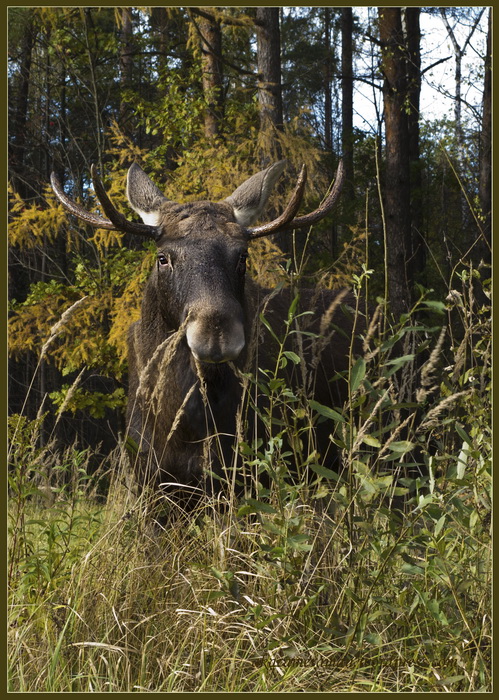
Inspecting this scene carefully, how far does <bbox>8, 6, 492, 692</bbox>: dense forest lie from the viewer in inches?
107

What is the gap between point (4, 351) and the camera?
11.4 feet

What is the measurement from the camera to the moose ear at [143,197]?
17.3 ft

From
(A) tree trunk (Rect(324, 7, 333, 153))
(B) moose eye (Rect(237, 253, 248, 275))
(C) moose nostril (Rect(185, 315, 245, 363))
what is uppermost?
(A) tree trunk (Rect(324, 7, 333, 153))

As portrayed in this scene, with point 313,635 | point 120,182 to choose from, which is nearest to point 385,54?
point 120,182

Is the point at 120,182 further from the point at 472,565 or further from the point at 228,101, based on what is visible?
the point at 472,565

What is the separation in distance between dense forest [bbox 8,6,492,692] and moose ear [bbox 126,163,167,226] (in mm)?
1056

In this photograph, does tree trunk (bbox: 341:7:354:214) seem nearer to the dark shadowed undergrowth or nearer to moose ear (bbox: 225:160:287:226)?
moose ear (bbox: 225:160:287:226)

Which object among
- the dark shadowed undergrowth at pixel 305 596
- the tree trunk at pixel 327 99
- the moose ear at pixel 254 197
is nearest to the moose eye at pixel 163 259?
the moose ear at pixel 254 197

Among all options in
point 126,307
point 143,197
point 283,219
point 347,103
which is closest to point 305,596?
point 283,219

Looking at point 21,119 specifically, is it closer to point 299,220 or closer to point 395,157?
point 395,157

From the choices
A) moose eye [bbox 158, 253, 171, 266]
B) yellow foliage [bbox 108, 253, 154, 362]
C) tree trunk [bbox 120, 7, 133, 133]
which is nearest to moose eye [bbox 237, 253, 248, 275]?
moose eye [bbox 158, 253, 171, 266]

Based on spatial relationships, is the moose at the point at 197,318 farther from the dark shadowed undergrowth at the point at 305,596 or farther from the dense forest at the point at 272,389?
the dark shadowed undergrowth at the point at 305,596

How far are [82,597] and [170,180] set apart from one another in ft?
25.2

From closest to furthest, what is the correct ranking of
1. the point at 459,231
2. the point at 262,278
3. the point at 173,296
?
the point at 173,296 < the point at 262,278 < the point at 459,231
